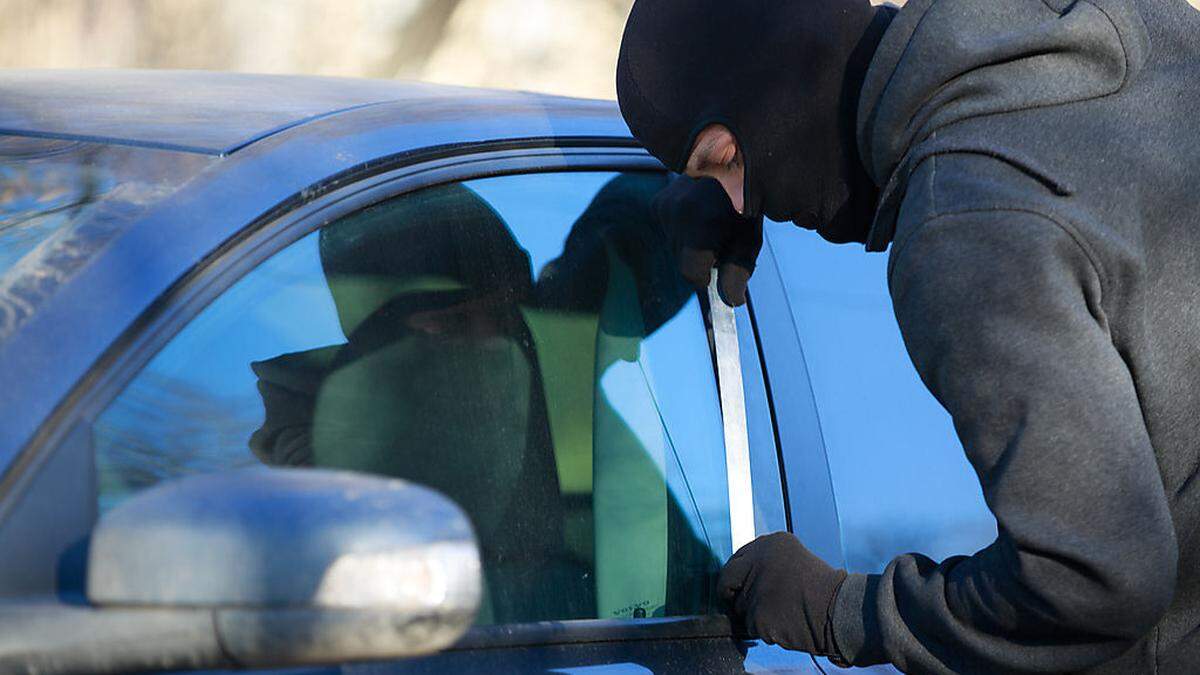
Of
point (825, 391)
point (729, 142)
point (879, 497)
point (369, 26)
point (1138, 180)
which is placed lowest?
point (879, 497)

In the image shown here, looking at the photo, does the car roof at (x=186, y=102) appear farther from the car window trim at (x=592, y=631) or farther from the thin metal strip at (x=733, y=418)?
the car window trim at (x=592, y=631)

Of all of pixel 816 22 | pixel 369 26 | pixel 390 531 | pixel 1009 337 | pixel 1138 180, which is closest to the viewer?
pixel 390 531

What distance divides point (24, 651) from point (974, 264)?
91 cm

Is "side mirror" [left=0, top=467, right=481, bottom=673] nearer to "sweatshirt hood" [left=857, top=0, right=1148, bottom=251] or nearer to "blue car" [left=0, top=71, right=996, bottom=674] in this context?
"blue car" [left=0, top=71, right=996, bottom=674]

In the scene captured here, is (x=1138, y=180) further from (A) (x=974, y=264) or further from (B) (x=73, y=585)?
(B) (x=73, y=585)

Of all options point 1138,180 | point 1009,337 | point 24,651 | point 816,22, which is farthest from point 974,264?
point 24,651

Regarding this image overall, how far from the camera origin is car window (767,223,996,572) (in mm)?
1887

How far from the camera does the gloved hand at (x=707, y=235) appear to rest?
6.11 ft

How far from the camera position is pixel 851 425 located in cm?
191

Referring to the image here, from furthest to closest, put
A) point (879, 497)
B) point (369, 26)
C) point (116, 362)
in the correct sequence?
point (369, 26)
point (879, 497)
point (116, 362)

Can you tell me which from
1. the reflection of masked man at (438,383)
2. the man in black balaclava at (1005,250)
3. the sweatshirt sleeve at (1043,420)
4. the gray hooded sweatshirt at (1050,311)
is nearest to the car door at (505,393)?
the reflection of masked man at (438,383)

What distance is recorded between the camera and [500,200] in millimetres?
1751

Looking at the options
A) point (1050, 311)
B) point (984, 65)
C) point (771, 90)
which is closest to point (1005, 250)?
point (1050, 311)

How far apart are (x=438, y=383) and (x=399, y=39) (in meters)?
8.16
